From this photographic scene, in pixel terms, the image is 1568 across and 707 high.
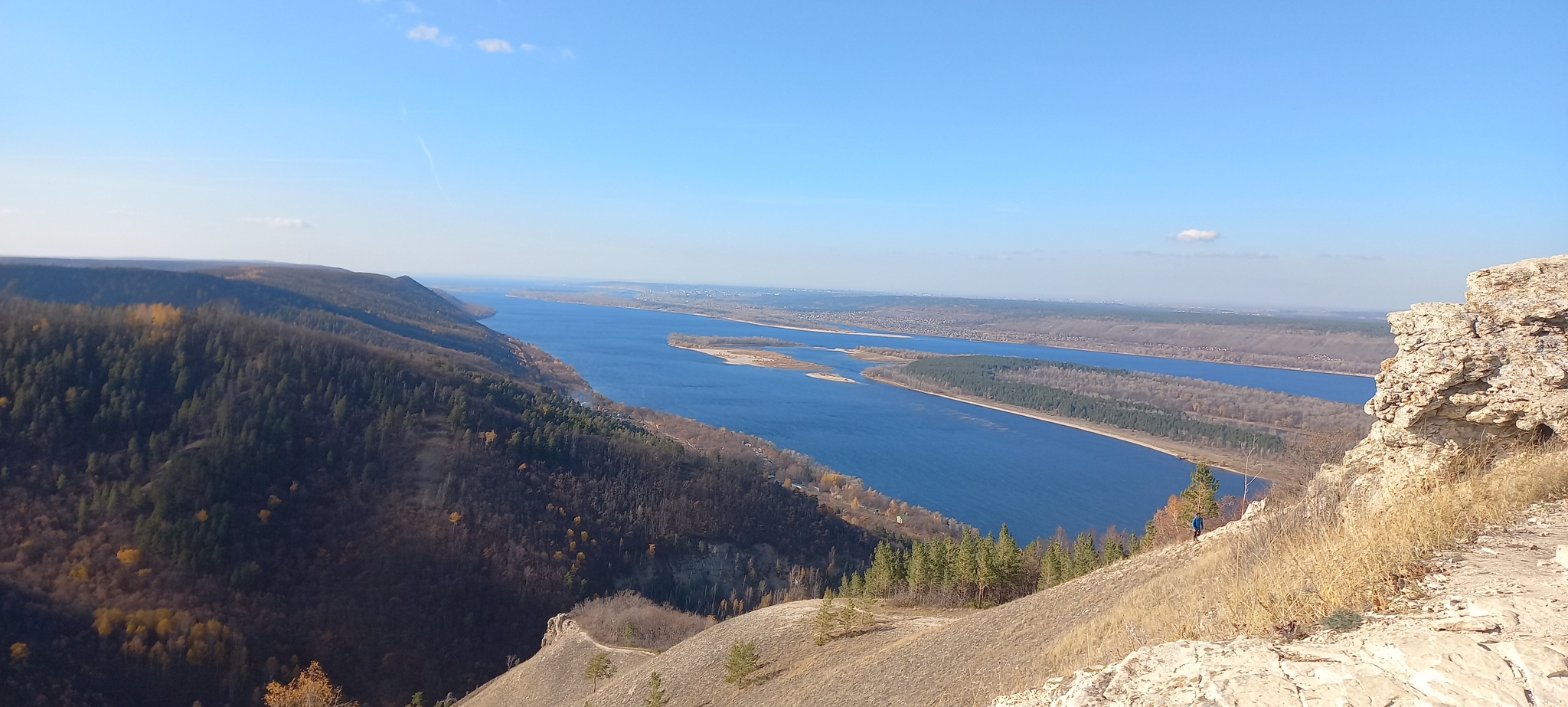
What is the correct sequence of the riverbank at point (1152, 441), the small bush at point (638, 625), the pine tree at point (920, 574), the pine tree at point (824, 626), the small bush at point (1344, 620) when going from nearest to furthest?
the small bush at point (1344, 620) → the pine tree at point (824, 626) → the pine tree at point (920, 574) → the small bush at point (638, 625) → the riverbank at point (1152, 441)

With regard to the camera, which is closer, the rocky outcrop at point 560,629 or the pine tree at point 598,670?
the pine tree at point 598,670

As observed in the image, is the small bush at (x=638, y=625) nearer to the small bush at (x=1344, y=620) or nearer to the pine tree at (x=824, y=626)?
the pine tree at (x=824, y=626)

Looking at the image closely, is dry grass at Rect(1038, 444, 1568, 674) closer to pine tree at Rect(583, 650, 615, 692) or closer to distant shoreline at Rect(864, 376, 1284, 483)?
pine tree at Rect(583, 650, 615, 692)

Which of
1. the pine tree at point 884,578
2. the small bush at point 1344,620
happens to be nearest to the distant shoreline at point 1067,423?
the pine tree at point 884,578

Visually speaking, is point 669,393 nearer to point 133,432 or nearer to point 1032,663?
point 133,432

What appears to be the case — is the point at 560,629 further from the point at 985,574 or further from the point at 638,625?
the point at 985,574

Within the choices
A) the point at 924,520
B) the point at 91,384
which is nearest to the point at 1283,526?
the point at 924,520

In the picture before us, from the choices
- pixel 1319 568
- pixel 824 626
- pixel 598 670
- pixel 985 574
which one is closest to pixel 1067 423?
pixel 985 574
